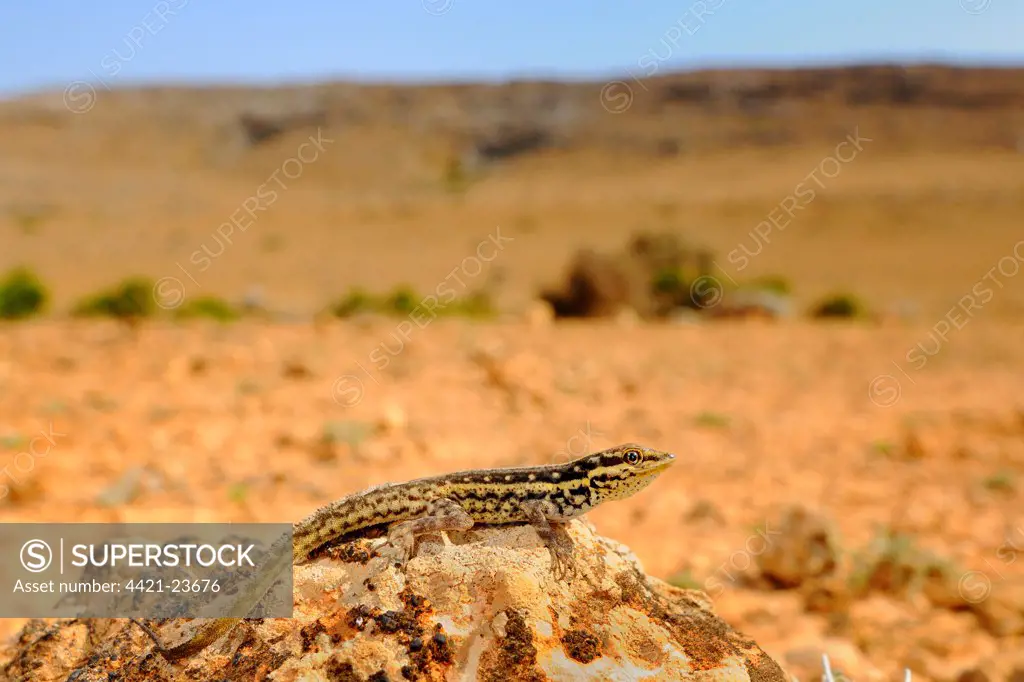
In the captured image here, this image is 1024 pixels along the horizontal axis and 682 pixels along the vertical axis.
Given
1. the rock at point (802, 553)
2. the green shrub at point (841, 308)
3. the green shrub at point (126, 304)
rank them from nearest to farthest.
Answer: the rock at point (802, 553) → the green shrub at point (126, 304) → the green shrub at point (841, 308)

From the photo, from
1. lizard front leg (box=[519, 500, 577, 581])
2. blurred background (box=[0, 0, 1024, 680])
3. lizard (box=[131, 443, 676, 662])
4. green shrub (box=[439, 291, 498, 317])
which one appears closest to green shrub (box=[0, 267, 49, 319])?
blurred background (box=[0, 0, 1024, 680])

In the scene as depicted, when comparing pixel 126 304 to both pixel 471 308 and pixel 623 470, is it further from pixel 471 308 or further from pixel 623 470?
pixel 623 470

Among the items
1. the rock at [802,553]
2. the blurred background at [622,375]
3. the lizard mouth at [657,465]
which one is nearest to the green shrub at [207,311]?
the blurred background at [622,375]

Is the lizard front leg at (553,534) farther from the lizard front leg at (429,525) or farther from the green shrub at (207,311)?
the green shrub at (207,311)

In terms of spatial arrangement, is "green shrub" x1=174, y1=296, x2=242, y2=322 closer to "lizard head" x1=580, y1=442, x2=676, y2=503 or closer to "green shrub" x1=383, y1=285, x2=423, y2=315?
"green shrub" x1=383, y1=285, x2=423, y2=315

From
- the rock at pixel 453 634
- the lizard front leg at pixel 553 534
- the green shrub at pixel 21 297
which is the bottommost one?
the rock at pixel 453 634

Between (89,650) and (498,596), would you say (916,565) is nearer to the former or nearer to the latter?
Result: (498,596)

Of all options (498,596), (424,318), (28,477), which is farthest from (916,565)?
(424,318)
